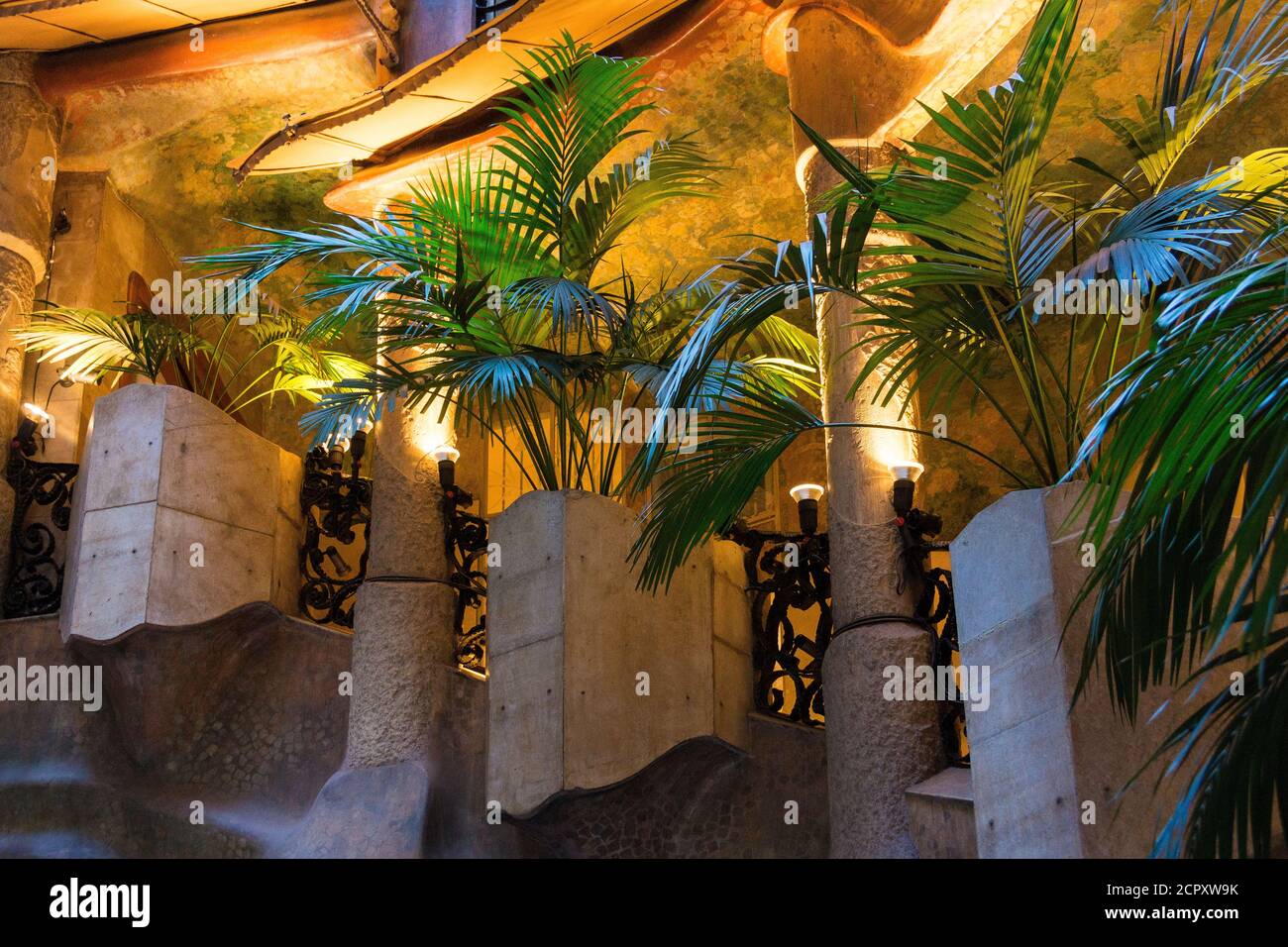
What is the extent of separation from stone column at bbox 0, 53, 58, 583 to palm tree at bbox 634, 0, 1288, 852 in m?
4.61

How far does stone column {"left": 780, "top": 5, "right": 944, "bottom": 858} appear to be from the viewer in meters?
5.22

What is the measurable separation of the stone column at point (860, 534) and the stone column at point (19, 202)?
4232 mm

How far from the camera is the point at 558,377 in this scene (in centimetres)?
562

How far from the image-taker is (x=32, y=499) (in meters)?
7.76

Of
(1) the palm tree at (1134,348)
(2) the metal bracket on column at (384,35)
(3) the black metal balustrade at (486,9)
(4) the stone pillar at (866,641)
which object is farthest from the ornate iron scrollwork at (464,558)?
(3) the black metal balustrade at (486,9)

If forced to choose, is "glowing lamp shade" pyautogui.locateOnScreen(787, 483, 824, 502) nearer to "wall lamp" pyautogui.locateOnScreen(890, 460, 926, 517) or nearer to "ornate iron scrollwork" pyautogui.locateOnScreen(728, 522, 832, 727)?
"ornate iron scrollwork" pyautogui.locateOnScreen(728, 522, 832, 727)

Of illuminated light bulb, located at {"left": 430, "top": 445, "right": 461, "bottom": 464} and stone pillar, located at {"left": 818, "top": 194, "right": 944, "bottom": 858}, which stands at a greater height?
illuminated light bulb, located at {"left": 430, "top": 445, "right": 461, "bottom": 464}

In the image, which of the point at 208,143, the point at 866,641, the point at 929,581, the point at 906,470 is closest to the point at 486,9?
the point at 208,143

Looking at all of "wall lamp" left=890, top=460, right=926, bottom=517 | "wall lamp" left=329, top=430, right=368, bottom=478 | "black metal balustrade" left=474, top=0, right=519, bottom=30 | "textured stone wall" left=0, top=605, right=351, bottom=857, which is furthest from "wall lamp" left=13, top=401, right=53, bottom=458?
"wall lamp" left=890, top=460, right=926, bottom=517

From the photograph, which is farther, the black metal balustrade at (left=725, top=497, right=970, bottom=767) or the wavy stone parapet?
the wavy stone parapet

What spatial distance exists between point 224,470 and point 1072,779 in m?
4.54

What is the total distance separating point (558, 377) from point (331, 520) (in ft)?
7.49

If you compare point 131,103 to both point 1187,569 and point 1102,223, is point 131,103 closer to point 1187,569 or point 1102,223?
point 1102,223

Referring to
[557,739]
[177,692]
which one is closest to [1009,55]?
[557,739]
